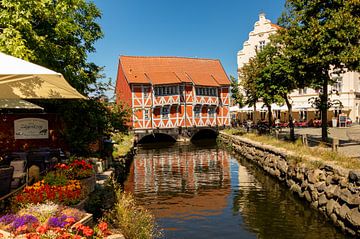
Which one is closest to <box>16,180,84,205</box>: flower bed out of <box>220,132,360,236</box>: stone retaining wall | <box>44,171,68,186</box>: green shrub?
<box>44,171,68,186</box>: green shrub

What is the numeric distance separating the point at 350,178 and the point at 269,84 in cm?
1308

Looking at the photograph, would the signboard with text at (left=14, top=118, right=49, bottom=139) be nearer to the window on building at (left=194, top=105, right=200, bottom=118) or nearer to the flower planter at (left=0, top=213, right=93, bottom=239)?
the flower planter at (left=0, top=213, right=93, bottom=239)

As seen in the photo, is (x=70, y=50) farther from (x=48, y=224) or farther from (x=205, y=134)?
(x=205, y=134)

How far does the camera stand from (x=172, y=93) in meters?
40.9

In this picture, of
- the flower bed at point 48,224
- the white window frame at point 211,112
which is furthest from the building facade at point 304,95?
the flower bed at point 48,224

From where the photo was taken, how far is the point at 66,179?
6.84 metres

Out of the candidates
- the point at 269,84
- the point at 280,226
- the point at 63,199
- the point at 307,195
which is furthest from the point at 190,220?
the point at 269,84

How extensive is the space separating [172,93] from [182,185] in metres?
26.6

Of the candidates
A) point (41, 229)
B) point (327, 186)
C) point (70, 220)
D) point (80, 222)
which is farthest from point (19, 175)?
point (327, 186)

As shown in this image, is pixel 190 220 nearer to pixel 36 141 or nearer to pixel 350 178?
pixel 350 178

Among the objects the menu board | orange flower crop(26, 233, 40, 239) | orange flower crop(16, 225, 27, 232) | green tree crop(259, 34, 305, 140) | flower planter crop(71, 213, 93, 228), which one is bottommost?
flower planter crop(71, 213, 93, 228)

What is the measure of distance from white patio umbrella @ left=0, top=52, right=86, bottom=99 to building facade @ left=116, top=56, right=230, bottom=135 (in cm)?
3167

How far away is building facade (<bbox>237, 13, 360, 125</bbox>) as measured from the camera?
38653 mm

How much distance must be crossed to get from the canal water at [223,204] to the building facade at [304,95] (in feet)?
59.5
